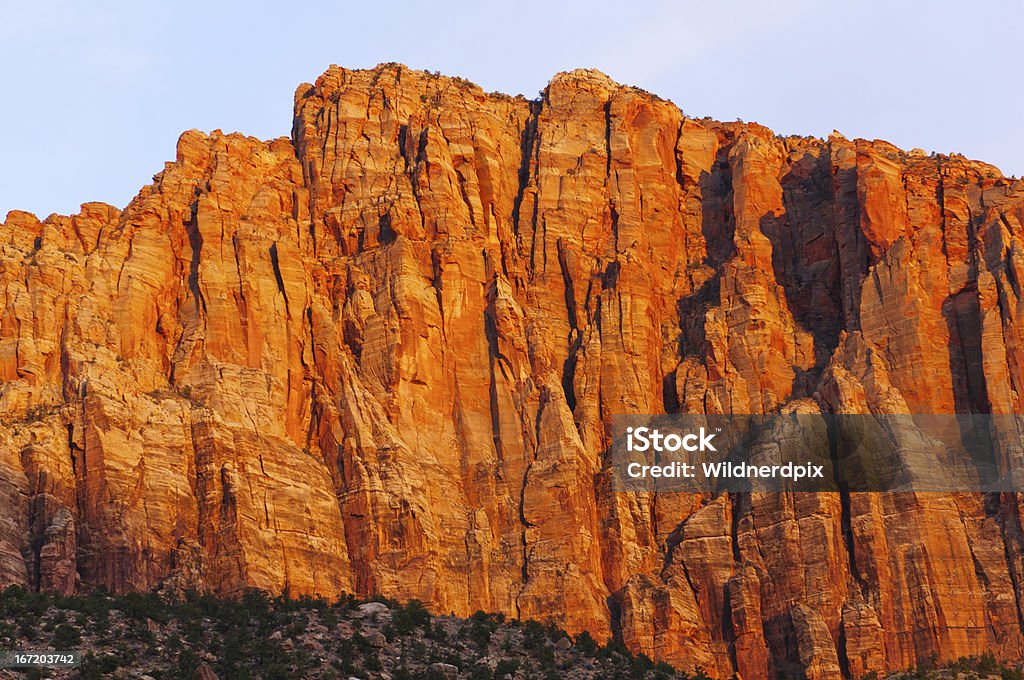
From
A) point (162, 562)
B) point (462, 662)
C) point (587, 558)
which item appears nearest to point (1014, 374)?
point (587, 558)

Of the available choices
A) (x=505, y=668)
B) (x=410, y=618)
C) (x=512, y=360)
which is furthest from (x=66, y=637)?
(x=512, y=360)

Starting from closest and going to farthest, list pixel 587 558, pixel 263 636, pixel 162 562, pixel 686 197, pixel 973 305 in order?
pixel 263 636 → pixel 162 562 → pixel 587 558 → pixel 973 305 → pixel 686 197

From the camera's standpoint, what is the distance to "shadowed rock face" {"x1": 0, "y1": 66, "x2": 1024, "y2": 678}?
→ 98750 millimetres

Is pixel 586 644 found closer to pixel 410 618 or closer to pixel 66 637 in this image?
pixel 410 618

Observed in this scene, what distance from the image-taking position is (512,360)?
10906 centimetres

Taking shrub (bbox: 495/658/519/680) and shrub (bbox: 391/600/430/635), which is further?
shrub (bbox: 391/600/430/635)

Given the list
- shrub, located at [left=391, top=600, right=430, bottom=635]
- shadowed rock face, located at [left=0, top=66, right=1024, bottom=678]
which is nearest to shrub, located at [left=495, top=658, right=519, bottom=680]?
shrub, located at [left=391, top=600, right=430, bottom=635]

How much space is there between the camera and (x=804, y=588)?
10056 cm

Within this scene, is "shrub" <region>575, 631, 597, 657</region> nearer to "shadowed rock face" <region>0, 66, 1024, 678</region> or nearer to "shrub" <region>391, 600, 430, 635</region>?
"shadowed rock face" <region>0, 66, 1024, 678</region>

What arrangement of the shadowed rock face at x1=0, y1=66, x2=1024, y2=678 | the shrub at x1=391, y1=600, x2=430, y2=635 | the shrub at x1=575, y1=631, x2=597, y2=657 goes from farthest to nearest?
1. the shadowed rock face at x1=0, y1=66, x2=1024, y2=678
2. the shrub at x1=575, y1=631, x2=597, y2=657
3. the shrub at x1=391, y1=600, x2=430, y2=635

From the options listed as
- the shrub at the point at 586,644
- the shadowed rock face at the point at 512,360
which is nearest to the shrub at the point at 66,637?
the shadowed rock face at the point at 512,360

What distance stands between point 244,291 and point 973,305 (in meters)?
33.9

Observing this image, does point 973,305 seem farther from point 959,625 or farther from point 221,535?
point 221,535

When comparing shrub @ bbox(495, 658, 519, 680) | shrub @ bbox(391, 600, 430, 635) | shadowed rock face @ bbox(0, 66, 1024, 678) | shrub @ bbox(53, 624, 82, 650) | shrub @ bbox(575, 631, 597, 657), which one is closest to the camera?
shrub @ bbox(53, 624, 82, 650)
